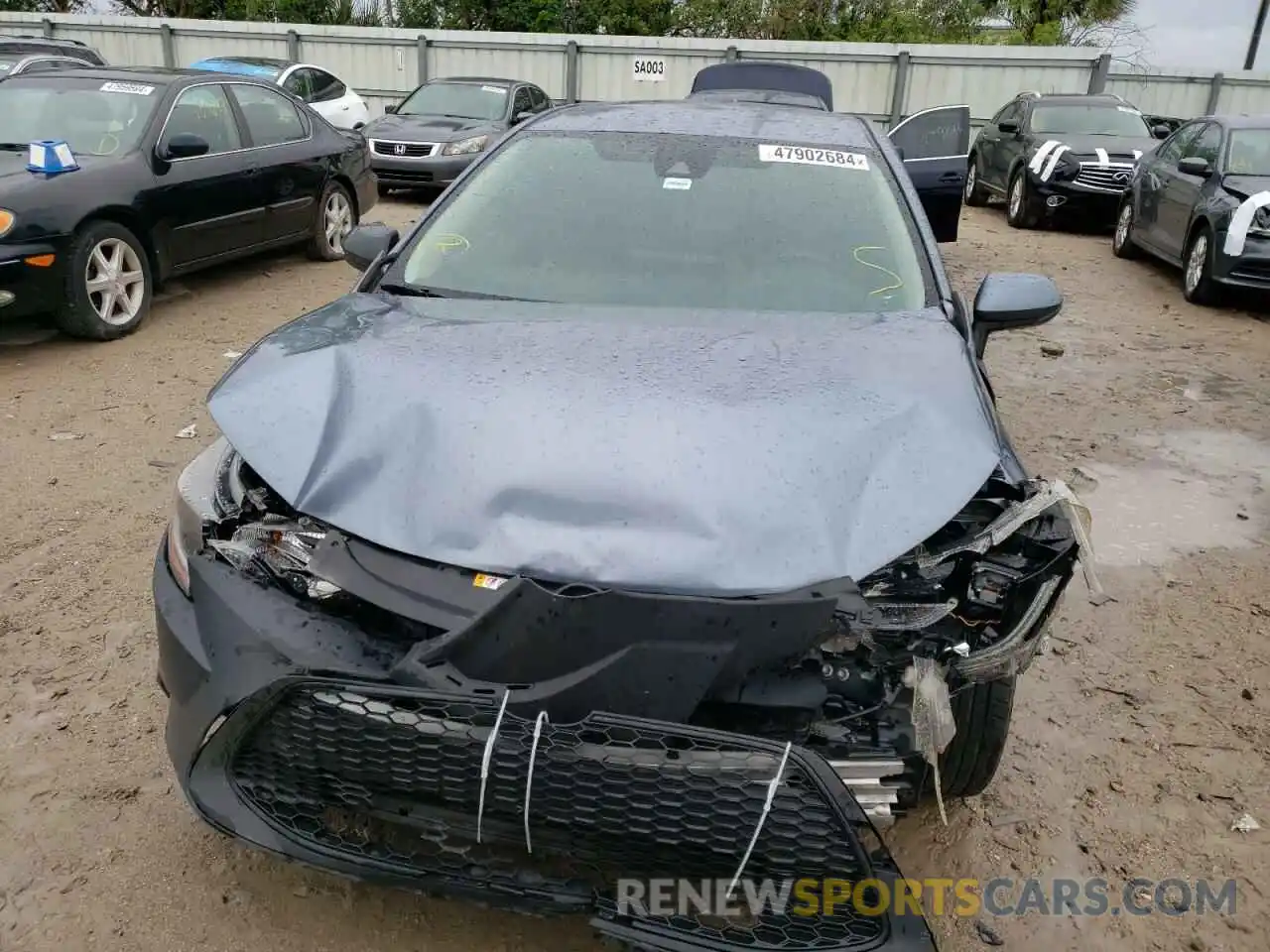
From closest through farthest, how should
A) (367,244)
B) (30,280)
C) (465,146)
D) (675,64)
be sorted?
1. (367,244)
2. (30,280)
3. (465,146)
4. (675,64)

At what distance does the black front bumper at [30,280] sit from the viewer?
528cm

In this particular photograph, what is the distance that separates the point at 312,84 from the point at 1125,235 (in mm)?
9949

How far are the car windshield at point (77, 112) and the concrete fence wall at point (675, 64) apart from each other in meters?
12.6

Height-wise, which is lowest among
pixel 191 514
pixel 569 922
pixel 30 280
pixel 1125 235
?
pixel 569 922

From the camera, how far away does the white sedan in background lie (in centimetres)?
1214

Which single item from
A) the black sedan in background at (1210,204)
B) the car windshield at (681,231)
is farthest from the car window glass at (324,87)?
the car windshield at (681,231)

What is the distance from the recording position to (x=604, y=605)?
1714 millimetres

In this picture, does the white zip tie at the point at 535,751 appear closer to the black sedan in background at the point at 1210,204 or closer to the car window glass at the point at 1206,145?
the black sedan in background at the point at 1210,204

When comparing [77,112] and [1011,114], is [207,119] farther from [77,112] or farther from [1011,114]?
[1011,114]

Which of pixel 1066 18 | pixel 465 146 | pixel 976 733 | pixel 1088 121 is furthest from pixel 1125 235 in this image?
pixel 1066 18

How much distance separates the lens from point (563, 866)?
1.82 metres

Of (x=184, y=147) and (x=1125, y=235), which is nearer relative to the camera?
(x=184, y=147)

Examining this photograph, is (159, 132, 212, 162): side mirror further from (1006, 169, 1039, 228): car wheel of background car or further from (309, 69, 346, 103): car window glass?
(1006, 169, 1039, 228): car wheel of background car

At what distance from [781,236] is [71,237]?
14.7ft
